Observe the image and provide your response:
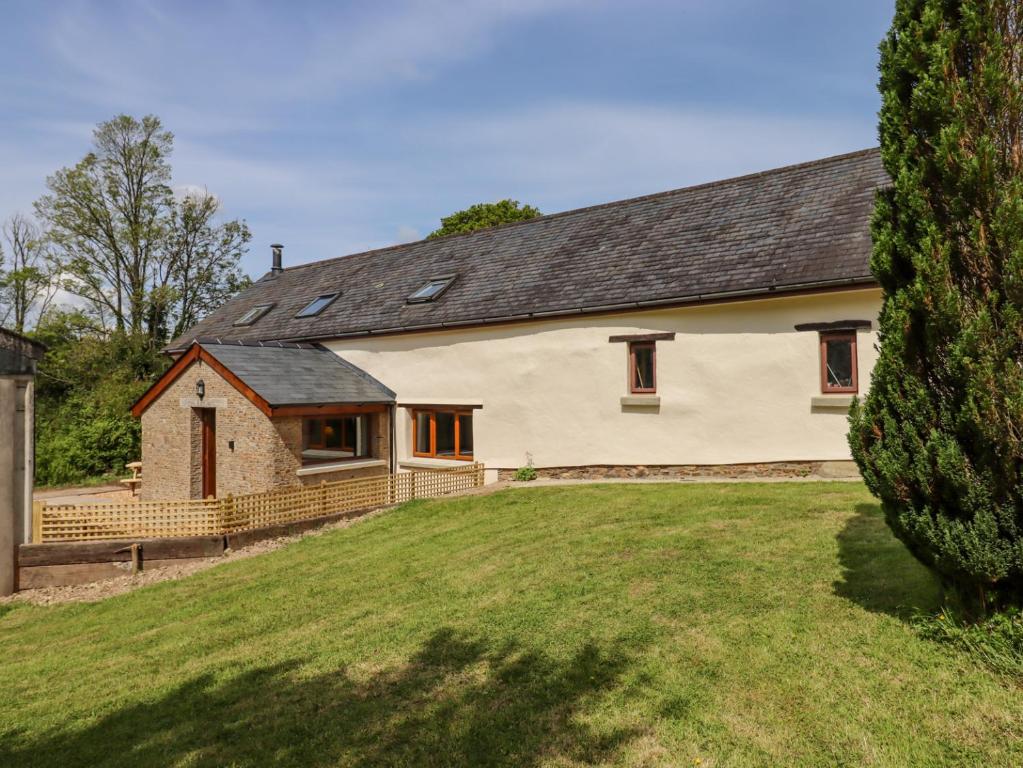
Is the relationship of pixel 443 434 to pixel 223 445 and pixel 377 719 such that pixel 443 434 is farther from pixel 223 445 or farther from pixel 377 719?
pixel 377 719

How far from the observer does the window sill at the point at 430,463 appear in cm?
1734

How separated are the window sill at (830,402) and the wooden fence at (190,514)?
10406mm

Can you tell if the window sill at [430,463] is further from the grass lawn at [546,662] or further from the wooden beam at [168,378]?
the grass lawn at [546,662]

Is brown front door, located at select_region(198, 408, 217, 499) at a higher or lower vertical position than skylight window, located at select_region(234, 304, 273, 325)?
lower

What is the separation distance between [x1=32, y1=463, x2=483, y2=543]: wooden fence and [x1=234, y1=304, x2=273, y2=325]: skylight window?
491 inches

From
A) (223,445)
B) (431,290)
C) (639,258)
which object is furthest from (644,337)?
(223,445)

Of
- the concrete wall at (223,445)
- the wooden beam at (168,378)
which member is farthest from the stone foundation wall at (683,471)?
the wooden beam at (168,378)

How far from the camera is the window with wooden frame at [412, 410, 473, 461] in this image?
58.4 feet

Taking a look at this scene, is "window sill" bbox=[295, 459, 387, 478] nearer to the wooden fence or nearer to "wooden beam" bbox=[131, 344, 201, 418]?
the wooden fence

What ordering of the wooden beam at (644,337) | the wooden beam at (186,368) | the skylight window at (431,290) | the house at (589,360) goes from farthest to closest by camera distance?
the skylight window at (431,290)
the wooden beam at (186,368)
the wooden beam at (644,337)
the house at (589,360)

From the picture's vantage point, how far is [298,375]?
17.2 meters

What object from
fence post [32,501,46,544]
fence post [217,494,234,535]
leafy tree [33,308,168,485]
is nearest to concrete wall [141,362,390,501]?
fence post [217,494,234,535]

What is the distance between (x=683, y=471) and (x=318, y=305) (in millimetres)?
14882

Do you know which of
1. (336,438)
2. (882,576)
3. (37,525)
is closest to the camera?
(882,576)
